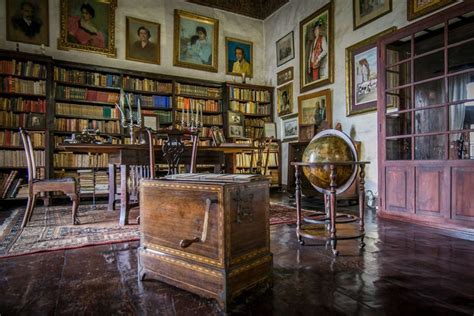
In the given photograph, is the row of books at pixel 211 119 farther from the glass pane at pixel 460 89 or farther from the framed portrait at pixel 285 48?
the glass pane at pixel 460 89

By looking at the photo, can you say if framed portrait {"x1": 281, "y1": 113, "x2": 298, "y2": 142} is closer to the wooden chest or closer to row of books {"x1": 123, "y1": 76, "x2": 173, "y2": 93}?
row of books {"x1": 123, "y1": 76, "x2": 173, "y2": 93}

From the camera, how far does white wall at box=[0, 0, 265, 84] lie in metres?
5.83

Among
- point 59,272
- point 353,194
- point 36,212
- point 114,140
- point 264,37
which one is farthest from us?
point 264,37

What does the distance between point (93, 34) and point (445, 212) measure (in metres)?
6.65

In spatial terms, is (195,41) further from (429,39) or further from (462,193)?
(462,193)

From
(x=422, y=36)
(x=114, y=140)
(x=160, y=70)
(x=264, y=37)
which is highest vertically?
(x=264, y=37)

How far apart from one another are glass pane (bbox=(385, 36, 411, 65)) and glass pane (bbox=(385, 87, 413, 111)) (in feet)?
1.31

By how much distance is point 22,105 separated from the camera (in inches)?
207

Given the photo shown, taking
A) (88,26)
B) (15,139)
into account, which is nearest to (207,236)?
(15,139)

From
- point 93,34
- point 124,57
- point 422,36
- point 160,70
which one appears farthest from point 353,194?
point 93,34

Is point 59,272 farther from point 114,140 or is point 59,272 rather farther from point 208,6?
point 208,6

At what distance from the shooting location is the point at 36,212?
441 cm

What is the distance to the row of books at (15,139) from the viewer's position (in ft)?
16.9

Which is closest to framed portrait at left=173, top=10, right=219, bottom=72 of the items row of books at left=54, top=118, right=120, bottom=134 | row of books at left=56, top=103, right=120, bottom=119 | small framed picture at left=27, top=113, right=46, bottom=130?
row of books at left=56, top=103, right=120, bottom=119
